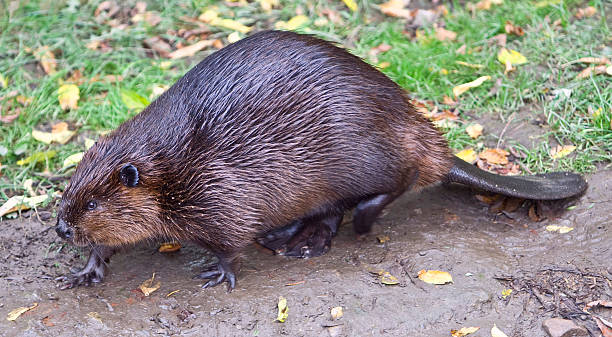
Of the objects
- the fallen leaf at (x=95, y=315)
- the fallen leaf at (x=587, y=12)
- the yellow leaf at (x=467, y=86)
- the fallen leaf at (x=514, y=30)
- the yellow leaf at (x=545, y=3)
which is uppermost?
the yellow leaf at (x=545, y=3)

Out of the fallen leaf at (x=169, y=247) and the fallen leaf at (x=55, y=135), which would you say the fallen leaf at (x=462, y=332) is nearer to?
the fallen leaf at (x=169, y=247)

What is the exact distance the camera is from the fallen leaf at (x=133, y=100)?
15.0ft

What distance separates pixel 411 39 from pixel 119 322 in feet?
10.6

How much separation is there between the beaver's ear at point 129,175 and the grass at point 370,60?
1189mm

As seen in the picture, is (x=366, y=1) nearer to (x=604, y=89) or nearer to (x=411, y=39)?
(x=411, y=39)

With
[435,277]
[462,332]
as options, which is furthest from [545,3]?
[462,332]

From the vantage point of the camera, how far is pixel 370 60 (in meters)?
→ 5.04

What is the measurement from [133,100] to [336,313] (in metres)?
2.22

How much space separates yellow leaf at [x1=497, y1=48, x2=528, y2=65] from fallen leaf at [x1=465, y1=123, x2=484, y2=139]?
0.60 metres

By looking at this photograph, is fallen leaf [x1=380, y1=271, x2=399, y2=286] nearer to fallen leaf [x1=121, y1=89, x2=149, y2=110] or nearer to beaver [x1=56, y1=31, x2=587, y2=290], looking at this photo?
beaver [x1=56, y1=31, x2=587, y2=290]

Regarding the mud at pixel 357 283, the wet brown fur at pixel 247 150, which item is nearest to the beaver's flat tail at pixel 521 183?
the mud at pixel 357 283

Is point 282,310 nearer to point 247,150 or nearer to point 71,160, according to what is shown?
point 247,150

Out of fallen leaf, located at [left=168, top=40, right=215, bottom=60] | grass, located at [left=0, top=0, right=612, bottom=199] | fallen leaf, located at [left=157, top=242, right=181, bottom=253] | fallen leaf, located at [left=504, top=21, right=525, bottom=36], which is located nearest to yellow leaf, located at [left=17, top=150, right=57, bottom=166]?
grass, located at [left=0, top=0, right=612, bottom=199]

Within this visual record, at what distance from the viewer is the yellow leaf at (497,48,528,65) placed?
4754 millimetres
